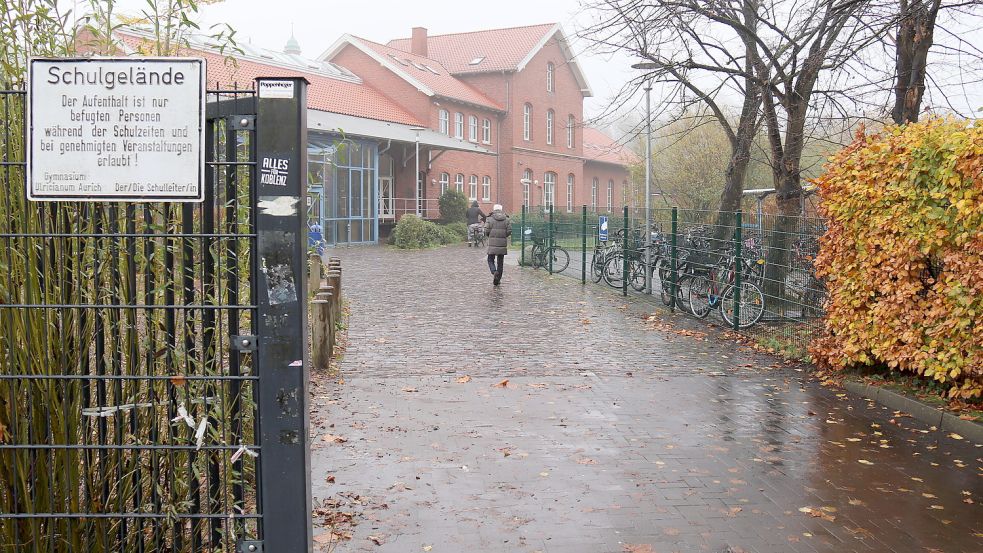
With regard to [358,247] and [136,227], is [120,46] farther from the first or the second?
[358,247]

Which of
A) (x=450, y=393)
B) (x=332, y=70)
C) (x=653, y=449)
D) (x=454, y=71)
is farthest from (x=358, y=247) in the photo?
(x=653, y=449)

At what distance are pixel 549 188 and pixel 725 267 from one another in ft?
138

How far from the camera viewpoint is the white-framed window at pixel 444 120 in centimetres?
4460

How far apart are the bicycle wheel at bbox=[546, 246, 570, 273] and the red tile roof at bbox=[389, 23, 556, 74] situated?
27535 millimetres

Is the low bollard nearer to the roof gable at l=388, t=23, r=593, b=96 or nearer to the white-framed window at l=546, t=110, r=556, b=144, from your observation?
the roof gable at l=388, t=23, r=593, b=96

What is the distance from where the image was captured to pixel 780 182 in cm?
1384

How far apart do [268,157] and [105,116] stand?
0.61 m

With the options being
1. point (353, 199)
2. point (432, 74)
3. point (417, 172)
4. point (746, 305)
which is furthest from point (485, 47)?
point (746, 305)

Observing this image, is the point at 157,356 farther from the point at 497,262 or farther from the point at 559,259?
the point at 559,259

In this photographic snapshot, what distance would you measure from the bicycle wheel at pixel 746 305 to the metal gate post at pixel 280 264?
9398mm

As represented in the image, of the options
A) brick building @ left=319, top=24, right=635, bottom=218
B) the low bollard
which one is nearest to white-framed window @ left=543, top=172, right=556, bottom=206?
brick building @ left=319, top=24, right=635, bottom=218

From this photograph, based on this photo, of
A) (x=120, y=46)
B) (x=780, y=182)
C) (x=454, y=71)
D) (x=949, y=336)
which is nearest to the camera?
(x=120, y=46)

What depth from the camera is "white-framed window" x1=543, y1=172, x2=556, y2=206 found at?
54.3 meters

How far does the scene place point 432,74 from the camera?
46938mm
